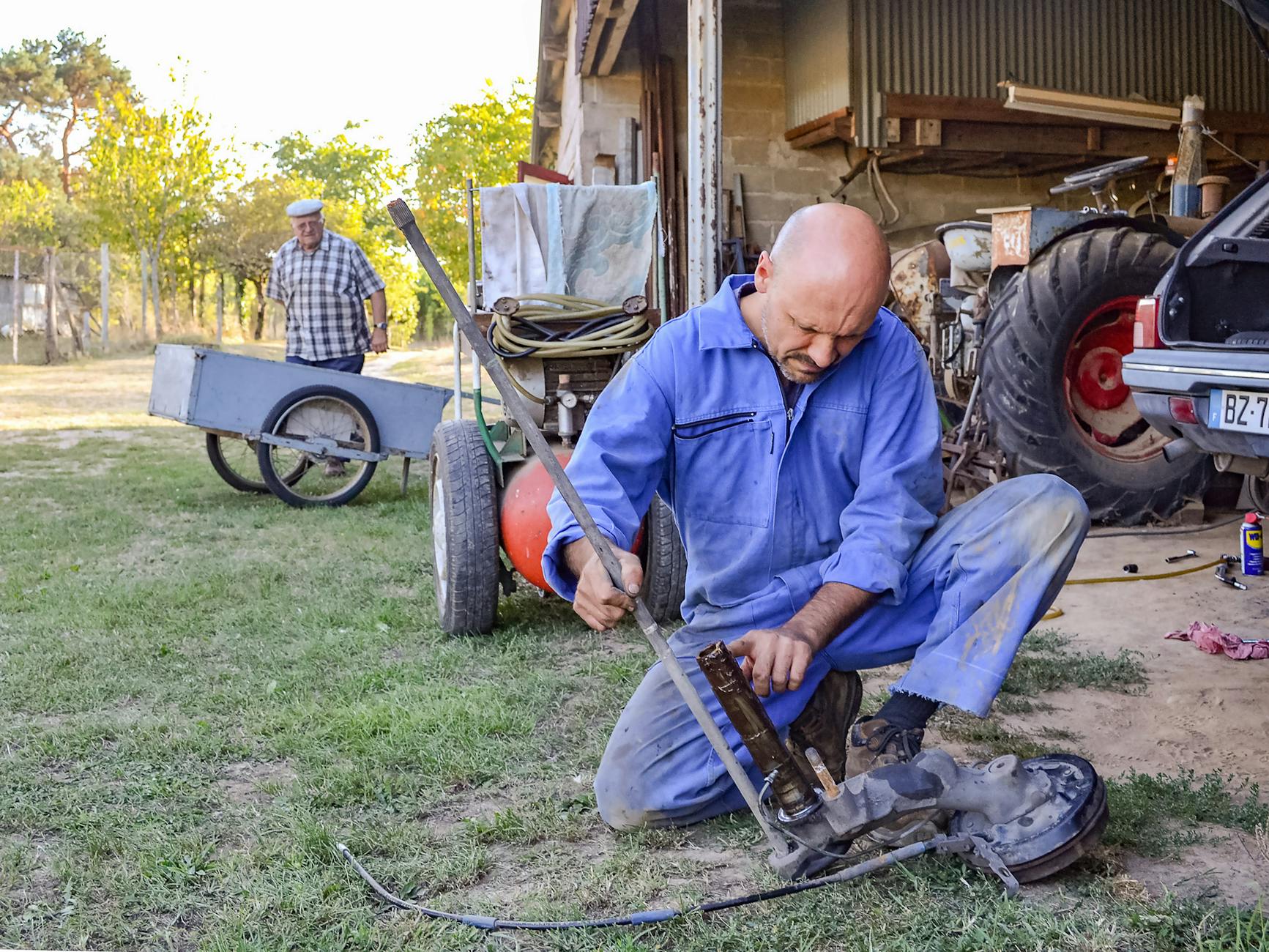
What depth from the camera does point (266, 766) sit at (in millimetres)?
2924

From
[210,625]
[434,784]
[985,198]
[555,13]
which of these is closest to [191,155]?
[555,13]

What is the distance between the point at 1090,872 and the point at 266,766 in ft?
6.30

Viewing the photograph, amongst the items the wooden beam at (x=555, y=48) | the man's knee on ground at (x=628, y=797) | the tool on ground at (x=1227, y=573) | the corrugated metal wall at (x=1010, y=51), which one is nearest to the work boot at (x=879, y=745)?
the man's knee on ground at (x=628, y=797)

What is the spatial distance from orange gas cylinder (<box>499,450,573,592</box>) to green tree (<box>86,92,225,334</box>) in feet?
75.5

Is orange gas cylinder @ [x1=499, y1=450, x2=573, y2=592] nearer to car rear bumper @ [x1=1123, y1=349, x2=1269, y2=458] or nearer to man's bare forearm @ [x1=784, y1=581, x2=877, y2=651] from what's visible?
man's bare forearm @ [x1=784, y1=581, x2=877, y2=651]

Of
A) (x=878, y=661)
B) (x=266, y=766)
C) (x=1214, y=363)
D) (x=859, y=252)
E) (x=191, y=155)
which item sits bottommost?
(x=266, y=766)

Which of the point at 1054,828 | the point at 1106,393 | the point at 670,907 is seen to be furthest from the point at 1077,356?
the point at 670,907

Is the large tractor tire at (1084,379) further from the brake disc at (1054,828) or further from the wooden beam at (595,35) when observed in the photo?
the wooden beam at (595,35)

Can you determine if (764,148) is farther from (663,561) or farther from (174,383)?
(663,561)

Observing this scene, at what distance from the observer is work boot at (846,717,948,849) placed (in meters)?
2.14

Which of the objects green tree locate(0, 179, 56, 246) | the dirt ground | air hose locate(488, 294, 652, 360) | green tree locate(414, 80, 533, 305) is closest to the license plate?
the dirt ground

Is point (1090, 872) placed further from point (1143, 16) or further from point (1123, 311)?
point (1143, 16)

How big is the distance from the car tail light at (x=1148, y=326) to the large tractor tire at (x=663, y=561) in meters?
1.58

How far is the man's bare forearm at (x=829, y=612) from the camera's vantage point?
7.12 ft
